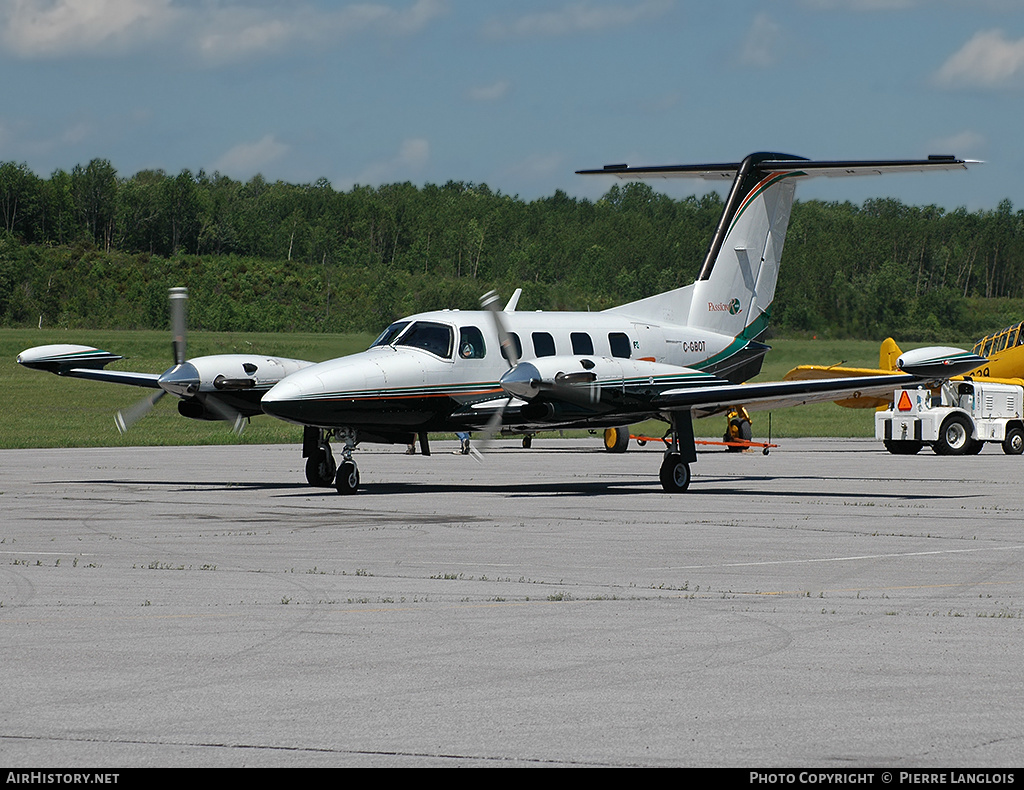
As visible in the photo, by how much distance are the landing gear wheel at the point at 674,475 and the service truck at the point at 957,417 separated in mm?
15781

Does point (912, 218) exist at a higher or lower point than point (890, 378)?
higher

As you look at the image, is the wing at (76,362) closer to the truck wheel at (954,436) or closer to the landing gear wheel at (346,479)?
the landing gear wheel at (346,479)

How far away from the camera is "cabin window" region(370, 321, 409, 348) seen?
77.0 ft

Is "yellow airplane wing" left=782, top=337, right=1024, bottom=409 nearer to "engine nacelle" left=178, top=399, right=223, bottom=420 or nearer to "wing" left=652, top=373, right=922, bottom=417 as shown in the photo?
"wing" left=652, top=373, right=922, bottom=417

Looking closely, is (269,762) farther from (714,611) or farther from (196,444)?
(196,444)

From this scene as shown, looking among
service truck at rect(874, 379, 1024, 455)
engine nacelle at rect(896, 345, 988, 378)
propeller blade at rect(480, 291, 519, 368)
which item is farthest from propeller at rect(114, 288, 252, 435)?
service truck at rect(874, 379, 1024, 455)

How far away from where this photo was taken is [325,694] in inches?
292

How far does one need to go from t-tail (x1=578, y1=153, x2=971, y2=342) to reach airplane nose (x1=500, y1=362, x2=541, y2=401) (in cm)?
646

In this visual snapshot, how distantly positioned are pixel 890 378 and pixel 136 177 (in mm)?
160531

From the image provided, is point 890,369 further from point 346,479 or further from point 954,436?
point 346,479

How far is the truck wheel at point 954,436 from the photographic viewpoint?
37.4 m

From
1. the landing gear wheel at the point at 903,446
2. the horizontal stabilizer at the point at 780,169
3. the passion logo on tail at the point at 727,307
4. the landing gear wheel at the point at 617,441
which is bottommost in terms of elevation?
the landing gear wheel at the point at 903,446

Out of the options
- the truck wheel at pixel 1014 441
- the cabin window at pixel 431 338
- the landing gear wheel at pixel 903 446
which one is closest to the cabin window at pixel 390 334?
the cabin window at pixel 431 338
